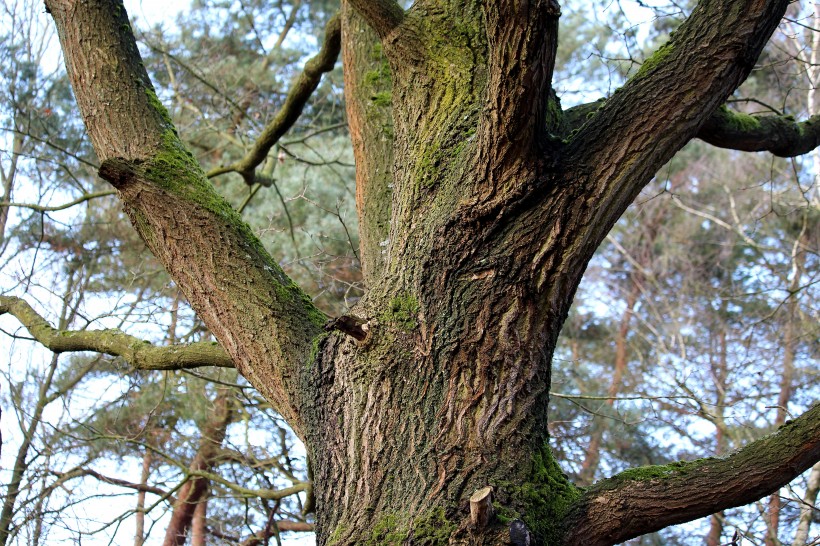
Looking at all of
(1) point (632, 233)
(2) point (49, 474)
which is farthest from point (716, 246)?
(2) point (49, 474)

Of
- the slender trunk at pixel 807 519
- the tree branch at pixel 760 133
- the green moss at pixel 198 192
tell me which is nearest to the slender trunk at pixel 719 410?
the slender trunk at pixel 807 519

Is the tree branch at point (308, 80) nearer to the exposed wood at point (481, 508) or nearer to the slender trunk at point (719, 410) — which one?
the exposed wood at point (481, 508)

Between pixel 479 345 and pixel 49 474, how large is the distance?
4.14 m

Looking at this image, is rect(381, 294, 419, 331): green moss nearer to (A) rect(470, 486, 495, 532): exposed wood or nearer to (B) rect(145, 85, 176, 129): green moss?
(A) rect(470, 486, 495, 532): exposed wood

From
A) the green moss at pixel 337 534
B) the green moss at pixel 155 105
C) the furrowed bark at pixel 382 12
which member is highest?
the furrowed bark at pixel 382 12

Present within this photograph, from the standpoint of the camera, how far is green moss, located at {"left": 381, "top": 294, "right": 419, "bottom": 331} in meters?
2.18

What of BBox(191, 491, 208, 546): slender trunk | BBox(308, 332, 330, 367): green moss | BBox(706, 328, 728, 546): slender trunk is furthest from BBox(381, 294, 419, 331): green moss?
BBox(706, 328, 728, 546): slender trunk

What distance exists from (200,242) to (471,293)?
919 mm

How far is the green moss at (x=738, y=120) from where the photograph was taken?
3031mm

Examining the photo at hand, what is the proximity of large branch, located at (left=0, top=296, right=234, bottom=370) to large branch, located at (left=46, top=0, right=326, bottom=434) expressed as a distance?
260 millimetres

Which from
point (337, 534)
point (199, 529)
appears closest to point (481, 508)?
point (337, 534)

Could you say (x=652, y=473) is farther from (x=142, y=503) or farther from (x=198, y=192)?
(x=142, y=503)

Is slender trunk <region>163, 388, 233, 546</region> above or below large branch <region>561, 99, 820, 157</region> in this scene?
above

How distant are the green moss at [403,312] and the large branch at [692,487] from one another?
2.24 ft
